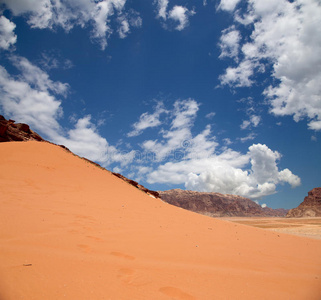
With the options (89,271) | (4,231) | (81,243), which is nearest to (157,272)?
(89,271)

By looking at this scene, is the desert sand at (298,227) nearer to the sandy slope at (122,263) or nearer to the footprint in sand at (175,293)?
the sandy slope at (122,263)

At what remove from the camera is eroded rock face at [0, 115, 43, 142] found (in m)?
19.0

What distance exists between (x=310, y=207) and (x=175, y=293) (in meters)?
140

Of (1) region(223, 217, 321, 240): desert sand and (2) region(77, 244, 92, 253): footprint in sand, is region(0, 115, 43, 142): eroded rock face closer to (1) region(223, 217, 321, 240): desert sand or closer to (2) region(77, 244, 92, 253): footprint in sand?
(2) region(77, 244, 92, 253): footprint in sand

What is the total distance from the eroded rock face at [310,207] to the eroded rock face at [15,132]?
125 meters

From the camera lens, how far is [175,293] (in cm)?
230

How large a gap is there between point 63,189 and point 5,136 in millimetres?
15246

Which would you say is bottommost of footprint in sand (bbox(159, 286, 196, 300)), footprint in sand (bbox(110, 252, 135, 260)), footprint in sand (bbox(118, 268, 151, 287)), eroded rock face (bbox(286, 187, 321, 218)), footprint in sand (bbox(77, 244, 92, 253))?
footprint in sand (bbox(159, 286, 196, 300))

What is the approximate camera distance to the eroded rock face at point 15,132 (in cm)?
1900

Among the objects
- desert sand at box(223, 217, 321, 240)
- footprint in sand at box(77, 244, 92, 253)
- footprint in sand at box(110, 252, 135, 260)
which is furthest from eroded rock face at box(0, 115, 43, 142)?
desert sand at box(223, 217, 321, 240)

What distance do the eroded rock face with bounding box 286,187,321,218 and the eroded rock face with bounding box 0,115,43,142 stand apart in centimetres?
12547

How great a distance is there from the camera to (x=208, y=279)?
2797mm

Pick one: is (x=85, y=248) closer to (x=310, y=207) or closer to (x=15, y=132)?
(x=15, y=132)

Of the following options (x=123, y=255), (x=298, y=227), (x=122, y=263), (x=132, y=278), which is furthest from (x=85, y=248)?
(x=298, y=227)
